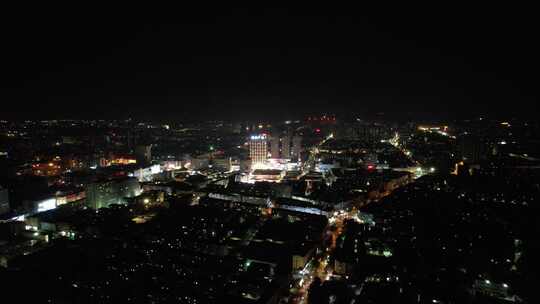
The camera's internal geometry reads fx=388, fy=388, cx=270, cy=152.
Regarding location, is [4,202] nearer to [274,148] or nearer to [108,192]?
[108,192]

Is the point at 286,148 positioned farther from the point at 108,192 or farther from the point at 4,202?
the point at 4,202

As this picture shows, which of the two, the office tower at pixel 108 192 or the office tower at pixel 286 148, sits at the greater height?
the office tower at pixel 286 148

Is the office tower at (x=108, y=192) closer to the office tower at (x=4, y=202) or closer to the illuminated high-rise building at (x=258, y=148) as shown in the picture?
the office tower at (x=4, y=202)

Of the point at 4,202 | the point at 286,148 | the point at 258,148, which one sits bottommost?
the point at 4,202

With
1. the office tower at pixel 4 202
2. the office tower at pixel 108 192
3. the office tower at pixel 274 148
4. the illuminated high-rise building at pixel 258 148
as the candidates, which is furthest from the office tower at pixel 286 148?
the office tower at pixel 4 202

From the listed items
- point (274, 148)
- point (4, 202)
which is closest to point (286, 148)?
point (274, 148)

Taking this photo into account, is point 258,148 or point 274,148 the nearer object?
point 258,148

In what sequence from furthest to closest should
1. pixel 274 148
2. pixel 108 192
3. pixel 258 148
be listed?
pixel 274 148, pixel 258 148, pixel 108 192

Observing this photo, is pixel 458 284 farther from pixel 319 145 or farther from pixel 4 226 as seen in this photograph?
pixel 319 145

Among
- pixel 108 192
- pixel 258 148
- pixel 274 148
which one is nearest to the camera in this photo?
pixel 108 192

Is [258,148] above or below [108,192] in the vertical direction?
above

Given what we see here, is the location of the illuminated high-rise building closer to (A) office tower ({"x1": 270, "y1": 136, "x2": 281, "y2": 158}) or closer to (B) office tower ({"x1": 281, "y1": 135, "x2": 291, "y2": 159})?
(A) office tower ({"x1": 270, "y1": 136, "x2": 281, "y2": 158})
